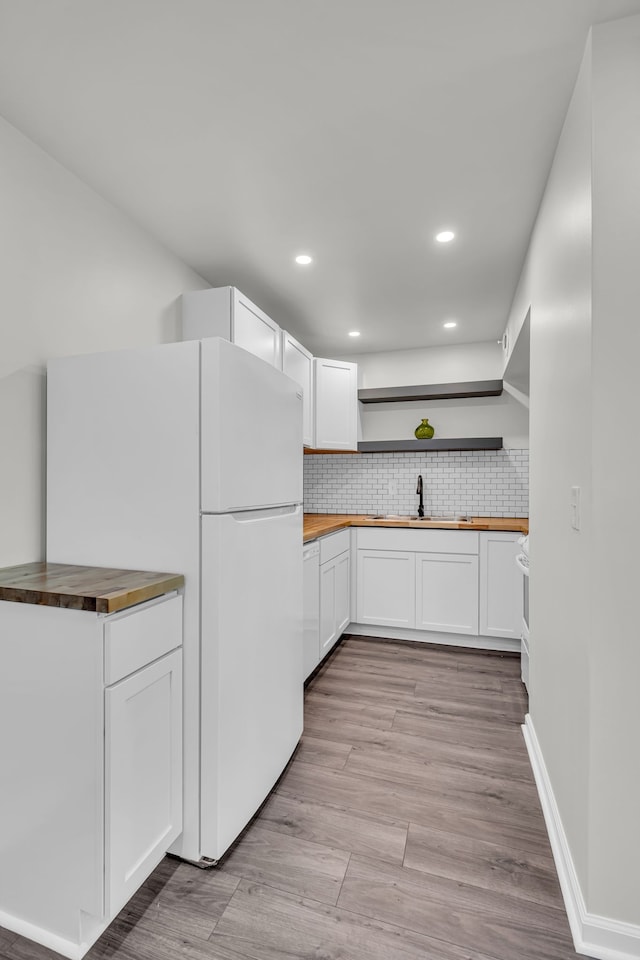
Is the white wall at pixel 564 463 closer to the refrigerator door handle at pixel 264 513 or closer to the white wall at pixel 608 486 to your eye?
the white wall at pixel 608 486

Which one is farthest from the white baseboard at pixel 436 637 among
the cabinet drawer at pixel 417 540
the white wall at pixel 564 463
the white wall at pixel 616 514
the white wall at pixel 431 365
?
the white wall at pixel 616 514

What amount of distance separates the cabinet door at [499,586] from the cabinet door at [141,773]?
256cm

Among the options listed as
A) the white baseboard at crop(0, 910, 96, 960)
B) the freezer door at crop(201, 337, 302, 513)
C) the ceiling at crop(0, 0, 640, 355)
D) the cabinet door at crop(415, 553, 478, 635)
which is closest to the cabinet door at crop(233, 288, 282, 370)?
the ceiling at crop(0, 0, 640, 355)

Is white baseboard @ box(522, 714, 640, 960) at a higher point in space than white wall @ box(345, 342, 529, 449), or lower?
lower

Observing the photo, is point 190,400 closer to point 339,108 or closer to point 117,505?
point 117,505

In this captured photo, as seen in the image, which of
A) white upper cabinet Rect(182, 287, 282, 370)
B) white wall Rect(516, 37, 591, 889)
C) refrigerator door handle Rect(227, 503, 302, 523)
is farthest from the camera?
white upper cabinet Rect(182, 287, 282, 370)

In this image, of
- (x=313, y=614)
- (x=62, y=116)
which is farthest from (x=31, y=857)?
(x=62, y=116)

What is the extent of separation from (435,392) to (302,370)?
4.02 feet

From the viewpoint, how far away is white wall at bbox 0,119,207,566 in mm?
1640

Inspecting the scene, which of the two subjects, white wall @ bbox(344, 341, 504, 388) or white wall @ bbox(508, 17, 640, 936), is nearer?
white wall @ bbox(508, 17, 640, 936)

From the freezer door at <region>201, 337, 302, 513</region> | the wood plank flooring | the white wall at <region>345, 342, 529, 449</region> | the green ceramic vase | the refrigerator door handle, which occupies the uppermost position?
the white wall at <region>345, 342, 529, 449</region>

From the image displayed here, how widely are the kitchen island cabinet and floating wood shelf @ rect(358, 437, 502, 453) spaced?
3.08 meters

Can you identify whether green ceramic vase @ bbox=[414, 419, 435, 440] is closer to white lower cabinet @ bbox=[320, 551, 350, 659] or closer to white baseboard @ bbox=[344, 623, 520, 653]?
white lower cabinet @ bbox=[320, 551, 350, 659]

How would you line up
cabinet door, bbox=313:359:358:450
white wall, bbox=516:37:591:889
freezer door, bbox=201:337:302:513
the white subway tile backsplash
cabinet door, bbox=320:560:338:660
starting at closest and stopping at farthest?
1. white wall, bbox=516:37:591:889
2. freezer door, bbox=201:337:302:513
3. cabinet door, bbox=320:560:338:660
4. cabinet door, bbox=313:359:358:450
5. the white subway tile backsplash
